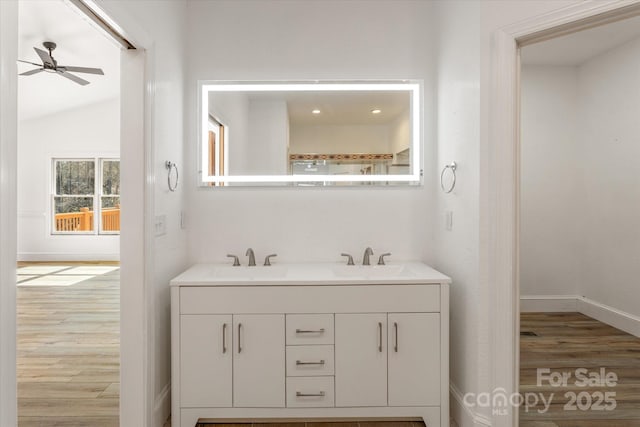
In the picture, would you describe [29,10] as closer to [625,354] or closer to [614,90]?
[614,90]

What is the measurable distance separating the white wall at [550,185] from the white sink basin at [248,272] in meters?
1.40

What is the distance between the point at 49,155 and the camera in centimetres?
778

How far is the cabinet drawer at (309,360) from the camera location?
219 cm

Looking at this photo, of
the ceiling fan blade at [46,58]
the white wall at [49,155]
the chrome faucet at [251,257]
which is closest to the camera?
the chrome faucet at [251,257]

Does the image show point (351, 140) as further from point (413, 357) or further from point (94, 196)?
point (94, 196)

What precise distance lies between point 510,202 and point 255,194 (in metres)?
1.62

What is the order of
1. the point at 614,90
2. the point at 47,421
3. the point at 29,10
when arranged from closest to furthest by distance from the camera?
the point at 614,90 → the point at 47,421 → the point at 29,10

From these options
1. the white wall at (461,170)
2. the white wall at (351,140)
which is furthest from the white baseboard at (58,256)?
the white wall at (461,170)

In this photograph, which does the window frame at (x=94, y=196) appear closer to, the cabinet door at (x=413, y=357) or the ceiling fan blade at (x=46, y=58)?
the ceiling fan blade at (x=46, y=58)

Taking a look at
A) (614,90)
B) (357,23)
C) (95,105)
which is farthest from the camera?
(95,105)

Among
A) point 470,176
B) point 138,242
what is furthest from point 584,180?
point 138,242

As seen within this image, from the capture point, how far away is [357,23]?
276 cm

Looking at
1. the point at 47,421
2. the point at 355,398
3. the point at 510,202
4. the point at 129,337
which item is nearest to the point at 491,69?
the point at 510,202

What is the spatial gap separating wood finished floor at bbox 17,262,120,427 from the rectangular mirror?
5.23 feet
